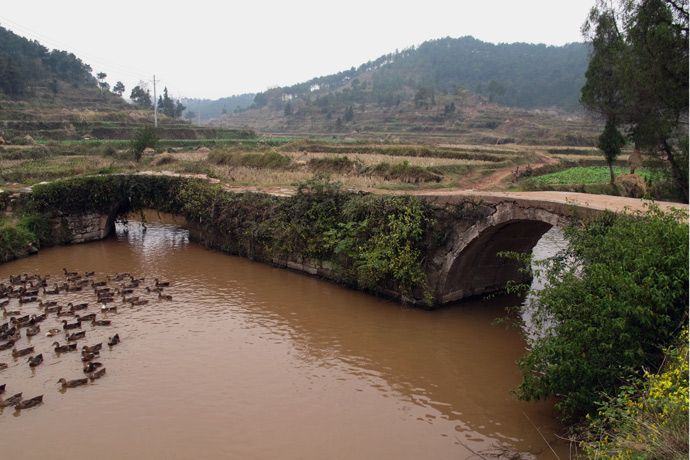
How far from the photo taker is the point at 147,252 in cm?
1722

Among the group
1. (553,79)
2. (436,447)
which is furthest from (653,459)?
(553,79)

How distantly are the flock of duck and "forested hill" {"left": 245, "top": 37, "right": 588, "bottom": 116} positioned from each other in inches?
2908

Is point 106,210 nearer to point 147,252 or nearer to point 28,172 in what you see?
point 147,252

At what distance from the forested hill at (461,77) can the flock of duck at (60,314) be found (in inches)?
2908

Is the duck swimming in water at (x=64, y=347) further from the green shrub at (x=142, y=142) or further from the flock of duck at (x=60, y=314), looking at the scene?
the green shrub at (x=142, y=142)

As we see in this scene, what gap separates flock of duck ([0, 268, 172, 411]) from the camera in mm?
8680

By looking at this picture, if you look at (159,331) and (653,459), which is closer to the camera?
(653,459)

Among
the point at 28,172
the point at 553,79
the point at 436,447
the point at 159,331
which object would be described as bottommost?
the point at 436,447

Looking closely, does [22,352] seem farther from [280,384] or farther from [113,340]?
[280,384]

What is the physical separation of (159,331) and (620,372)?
27.9 ft

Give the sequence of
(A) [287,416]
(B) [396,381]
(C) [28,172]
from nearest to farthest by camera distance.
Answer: (A) [287,416] < (B) [396,381] < (C) [28,172]

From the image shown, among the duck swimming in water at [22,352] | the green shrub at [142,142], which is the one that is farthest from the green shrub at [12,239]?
the green shrub at [142,142]

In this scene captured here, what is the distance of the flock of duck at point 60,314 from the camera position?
8680 mm

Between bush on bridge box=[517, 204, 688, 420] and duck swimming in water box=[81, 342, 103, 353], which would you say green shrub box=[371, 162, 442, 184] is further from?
duck swimming in water box=[81, 342, 103, 353]
